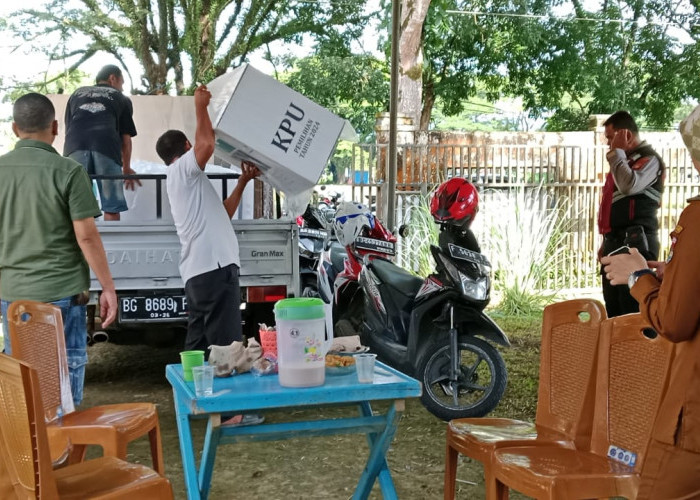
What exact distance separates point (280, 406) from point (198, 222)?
2.34 metres

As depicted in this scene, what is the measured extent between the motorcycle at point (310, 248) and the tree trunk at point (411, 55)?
780 cm

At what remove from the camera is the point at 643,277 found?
239cm

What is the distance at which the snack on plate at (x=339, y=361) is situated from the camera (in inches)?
124

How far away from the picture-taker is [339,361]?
3170mm

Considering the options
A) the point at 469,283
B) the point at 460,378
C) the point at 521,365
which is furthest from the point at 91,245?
the point at 521,365

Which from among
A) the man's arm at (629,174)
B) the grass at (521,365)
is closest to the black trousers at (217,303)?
the grass at (521,365)

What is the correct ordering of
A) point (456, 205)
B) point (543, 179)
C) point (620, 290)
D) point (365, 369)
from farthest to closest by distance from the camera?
point (543, 179) < point (620, 290) < point (456, 205) < point (365, 369)

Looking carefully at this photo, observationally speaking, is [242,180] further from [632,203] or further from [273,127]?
[632,203]

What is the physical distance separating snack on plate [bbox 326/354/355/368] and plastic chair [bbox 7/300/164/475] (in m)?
0.94

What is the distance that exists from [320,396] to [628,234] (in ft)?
13.2

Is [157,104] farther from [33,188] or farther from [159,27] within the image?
[33,188]

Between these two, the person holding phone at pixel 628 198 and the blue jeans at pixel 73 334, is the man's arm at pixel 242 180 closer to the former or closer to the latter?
the blue jeans at pixel 73 334

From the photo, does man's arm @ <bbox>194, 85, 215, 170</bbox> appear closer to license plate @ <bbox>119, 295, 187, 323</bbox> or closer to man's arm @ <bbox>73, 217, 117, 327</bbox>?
man's arm @ <bbox>73, 217, 117, 327</bbox>

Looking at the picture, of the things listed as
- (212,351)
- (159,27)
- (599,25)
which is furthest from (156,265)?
(599,25)
